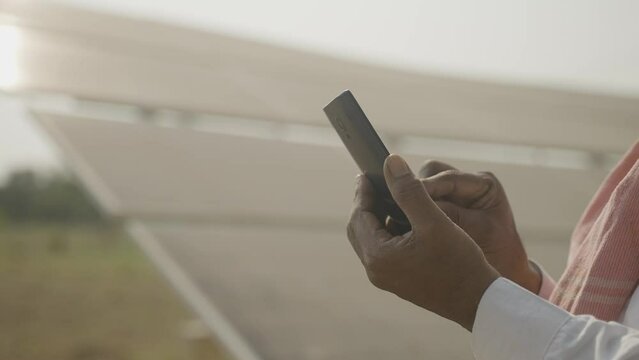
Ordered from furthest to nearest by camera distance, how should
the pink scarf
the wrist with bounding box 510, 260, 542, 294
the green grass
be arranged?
the green grass → the wrist with bounding box 510, 260, 542, 294 → the pink scarf

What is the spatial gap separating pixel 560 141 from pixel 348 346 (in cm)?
192

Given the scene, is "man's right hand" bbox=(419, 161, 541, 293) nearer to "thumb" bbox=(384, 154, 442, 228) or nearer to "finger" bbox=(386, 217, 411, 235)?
"finger" bbox=(386, 217, 411, 235)

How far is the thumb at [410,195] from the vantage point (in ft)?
2.41

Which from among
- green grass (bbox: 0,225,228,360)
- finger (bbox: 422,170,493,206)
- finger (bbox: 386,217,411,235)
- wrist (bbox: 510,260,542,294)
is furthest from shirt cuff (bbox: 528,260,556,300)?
green grass (bbox: 0,225,228,360)

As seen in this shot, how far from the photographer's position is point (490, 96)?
3.39m

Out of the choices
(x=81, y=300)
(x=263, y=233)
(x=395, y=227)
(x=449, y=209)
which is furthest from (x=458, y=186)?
(x=81, y=300)

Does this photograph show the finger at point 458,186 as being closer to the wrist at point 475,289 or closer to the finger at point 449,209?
the finger at point 449,209

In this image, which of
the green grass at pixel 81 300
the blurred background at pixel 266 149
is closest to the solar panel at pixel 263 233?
the blurred background at pixel 266 149

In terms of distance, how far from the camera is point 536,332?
0.70 m

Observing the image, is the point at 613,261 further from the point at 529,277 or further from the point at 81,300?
the point at 81,300

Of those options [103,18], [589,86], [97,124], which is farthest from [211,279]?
[589,86]

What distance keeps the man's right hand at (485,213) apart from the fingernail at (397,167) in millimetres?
216

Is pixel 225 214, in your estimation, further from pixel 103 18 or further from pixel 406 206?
pixel 103 18

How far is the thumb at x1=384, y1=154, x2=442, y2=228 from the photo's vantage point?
28.9 inches
